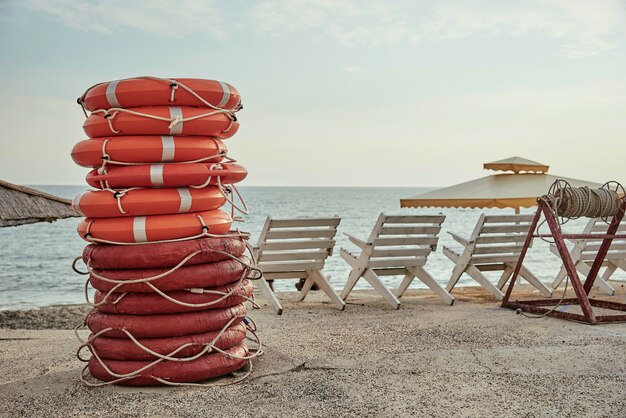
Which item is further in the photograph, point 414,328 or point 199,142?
point 414,328

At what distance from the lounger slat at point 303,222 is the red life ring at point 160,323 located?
3284 millimetres

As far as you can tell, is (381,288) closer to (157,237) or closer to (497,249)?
(497,249)

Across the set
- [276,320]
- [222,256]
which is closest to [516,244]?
[276,320]

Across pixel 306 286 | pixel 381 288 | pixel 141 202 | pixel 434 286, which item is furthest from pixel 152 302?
pixel 434 286

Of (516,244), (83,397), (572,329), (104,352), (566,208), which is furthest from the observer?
(516,244)

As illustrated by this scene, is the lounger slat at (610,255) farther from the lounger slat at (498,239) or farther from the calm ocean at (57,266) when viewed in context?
the calm ocean at (57,266)

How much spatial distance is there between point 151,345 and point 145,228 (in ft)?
A: 2.39

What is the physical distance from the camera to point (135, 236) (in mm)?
4801

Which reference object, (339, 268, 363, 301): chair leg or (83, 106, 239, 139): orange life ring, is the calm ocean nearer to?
(339, 268, 363, 301): chair leg

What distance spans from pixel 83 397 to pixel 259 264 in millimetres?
3882

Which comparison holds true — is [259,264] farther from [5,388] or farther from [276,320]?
[5,388]

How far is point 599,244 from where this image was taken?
1017 centimetres

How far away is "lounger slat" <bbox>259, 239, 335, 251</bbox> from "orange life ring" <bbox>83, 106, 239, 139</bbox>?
11.2ft

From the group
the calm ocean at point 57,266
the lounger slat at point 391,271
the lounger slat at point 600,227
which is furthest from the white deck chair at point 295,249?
the lounger slat at point 600,227
